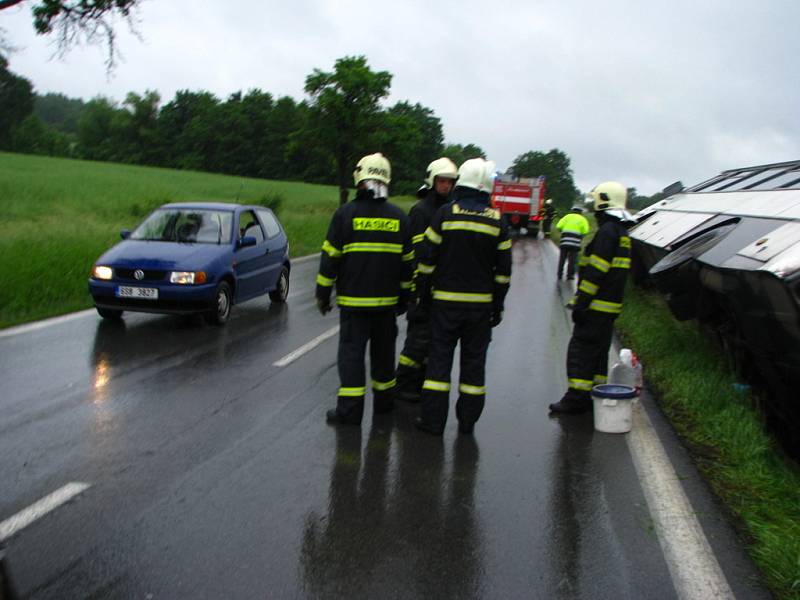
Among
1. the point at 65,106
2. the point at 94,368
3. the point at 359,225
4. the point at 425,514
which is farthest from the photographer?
the point at 65,106

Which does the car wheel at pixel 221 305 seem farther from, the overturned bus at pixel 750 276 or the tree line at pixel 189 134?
the tree line at pixel 189 134

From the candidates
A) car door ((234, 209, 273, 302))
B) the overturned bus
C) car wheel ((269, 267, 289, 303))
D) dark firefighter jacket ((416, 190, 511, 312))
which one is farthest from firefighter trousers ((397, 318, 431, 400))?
car wheel ((269, 267, 289, 303))

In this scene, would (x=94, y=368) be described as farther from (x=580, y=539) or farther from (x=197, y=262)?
(x=580, y=539)

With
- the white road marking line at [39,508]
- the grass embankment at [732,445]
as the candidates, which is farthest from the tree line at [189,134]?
the white road marking line at [39,508]

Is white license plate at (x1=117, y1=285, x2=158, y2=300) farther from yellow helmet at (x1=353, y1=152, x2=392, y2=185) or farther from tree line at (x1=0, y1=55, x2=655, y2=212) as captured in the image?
tree line at (x1=0, y1=55, x2=655, y2=212)

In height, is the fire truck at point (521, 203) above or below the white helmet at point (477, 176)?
below

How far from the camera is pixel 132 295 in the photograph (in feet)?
32.2

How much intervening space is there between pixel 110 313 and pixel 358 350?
5.51m

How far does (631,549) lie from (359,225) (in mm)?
3016

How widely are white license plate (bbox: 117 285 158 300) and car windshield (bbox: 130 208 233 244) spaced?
3.67ft

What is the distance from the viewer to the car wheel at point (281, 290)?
12.6 m

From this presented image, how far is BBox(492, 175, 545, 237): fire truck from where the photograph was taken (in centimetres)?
3855

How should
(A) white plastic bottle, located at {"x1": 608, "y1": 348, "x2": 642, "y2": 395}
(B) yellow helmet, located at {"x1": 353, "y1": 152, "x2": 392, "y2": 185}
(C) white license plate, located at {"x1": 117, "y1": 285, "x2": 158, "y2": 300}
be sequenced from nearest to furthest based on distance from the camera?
1. (B) yellow helmet, located at {"x1": 353, "y1": 152, "x2": 392, "y2": 185}
2. (A) white plastic bottle, located at {"x1": 608, "y1": 348, "x2": 642, "y2": 395}
3. (C) white license plate, located at {"x1": 117, "y1": 285, "x2": 158, "y2": 300}

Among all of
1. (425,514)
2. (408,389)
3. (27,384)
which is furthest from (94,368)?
(425,514)
